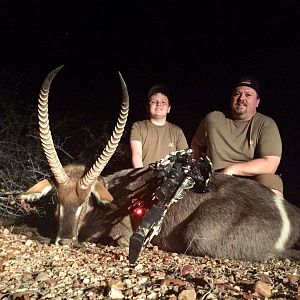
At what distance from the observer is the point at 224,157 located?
215 inches

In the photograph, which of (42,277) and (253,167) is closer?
(42,277)

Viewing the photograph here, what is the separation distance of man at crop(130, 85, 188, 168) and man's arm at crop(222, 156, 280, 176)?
1004mm

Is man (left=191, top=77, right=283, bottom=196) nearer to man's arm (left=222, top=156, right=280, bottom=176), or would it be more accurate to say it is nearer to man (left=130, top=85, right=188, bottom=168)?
man's arm (left=222, top=156, right=280, bottom=176)

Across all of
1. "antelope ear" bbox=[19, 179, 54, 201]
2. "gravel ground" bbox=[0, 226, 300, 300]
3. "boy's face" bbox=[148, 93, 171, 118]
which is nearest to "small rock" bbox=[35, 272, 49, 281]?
"gravel ground" bbox=[0, 226, 300, 300]

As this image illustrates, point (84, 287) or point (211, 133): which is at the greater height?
point (211, 133)

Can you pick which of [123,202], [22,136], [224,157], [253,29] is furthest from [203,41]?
[123,202]

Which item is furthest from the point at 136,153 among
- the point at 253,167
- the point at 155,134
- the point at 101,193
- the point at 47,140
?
the point at 47,140

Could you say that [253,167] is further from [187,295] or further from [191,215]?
[187,295]

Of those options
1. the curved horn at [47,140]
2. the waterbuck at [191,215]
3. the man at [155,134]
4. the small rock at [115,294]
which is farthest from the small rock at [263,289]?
the man at [155,134]

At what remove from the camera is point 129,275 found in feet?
10.3

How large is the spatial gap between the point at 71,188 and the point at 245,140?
2189mm

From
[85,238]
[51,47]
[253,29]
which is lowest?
[85,238]

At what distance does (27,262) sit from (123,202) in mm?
1493

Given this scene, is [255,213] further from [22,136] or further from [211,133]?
[22,136]
